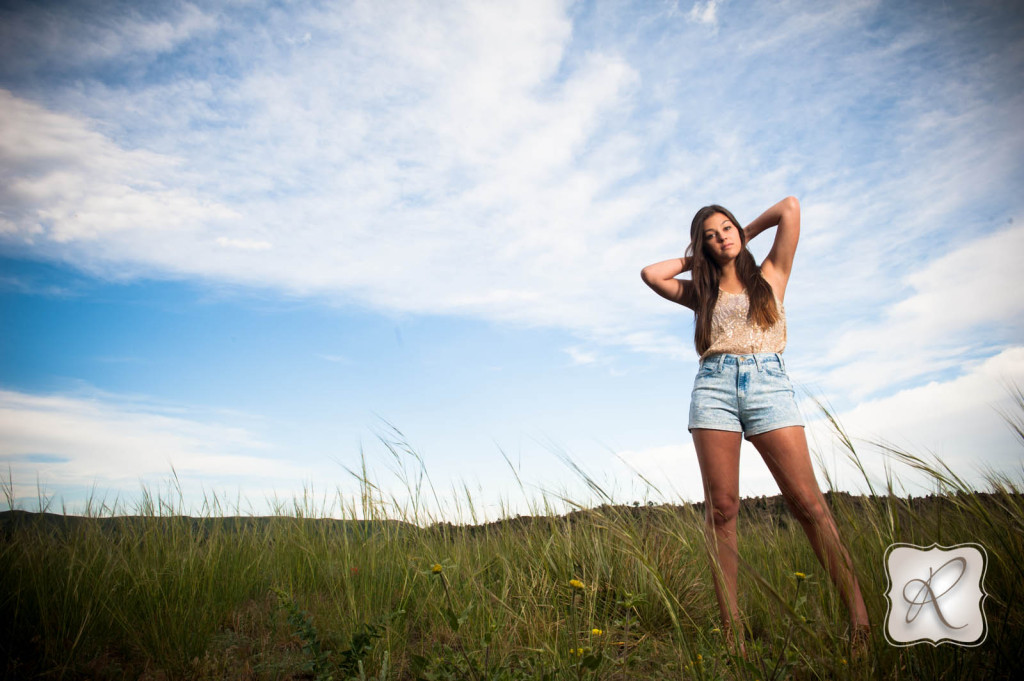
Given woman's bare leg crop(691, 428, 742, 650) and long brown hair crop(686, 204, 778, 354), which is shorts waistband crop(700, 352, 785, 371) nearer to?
long brown hair crop(686, 204, 778, 354)

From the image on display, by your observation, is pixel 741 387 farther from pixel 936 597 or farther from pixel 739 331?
→ pixel 936 597

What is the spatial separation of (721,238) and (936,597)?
80.1 inches

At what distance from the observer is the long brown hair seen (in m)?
3.05

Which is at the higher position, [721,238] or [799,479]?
[721,238]

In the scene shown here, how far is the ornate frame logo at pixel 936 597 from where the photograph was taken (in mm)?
1769

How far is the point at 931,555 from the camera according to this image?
190 cm

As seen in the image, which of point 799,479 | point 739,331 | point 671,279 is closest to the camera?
point 799,479

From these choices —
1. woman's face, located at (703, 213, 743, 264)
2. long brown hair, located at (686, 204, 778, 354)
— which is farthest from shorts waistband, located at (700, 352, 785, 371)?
woman's face, located at (703, 213, 743, 264)

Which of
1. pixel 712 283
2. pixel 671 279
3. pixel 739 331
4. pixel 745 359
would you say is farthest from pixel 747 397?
pixel 671 279

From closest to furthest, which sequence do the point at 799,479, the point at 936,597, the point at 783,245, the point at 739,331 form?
the point at 936,597
the point at 799,479
the point at 739,331
the point at 783,245

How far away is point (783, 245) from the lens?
10.7 feet

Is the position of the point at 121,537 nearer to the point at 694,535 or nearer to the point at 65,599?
the point at 65,599

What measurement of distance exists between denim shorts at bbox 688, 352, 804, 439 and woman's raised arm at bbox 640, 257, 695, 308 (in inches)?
24.0

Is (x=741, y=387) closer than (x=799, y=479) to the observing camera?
No
